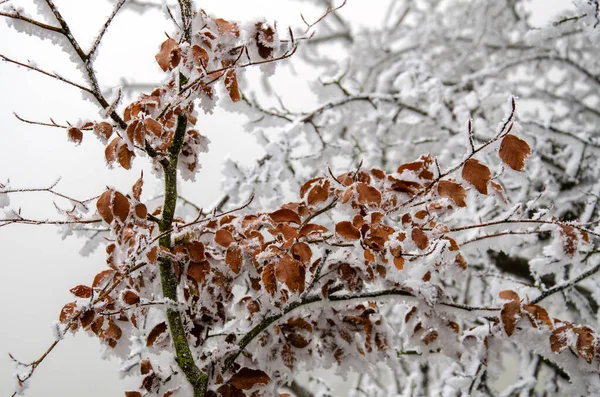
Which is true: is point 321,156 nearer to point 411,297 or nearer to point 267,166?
point 267,166

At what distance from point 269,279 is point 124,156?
485mm

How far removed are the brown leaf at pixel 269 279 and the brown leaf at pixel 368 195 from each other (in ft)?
0.98

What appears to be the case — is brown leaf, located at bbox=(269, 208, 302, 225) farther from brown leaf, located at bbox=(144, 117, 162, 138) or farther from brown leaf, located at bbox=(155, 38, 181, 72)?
brown leaf, located at bbox=(155, 38, 181, 72)

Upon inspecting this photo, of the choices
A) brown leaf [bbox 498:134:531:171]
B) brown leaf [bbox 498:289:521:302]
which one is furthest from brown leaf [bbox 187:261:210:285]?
brown leaf [bbox 498:289:521:302]

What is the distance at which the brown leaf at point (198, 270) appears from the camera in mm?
1044

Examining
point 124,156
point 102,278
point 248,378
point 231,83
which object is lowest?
point 248,378

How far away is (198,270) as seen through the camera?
41.2 inches

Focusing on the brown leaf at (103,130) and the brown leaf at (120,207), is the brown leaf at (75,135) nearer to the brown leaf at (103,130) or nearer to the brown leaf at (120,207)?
the brown leaf at (103,130)

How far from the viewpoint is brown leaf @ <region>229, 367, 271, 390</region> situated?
110 cm

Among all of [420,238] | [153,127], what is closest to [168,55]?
[153,127]

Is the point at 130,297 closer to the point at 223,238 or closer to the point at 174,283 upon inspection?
the point at 174,283

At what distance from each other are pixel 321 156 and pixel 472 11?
3.54 m

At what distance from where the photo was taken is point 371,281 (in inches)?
46.5

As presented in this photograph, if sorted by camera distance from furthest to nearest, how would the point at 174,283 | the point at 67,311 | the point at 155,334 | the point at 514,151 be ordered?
the point at 155,334, the point at 174,283, the point at 67,311, the point at 514,151
